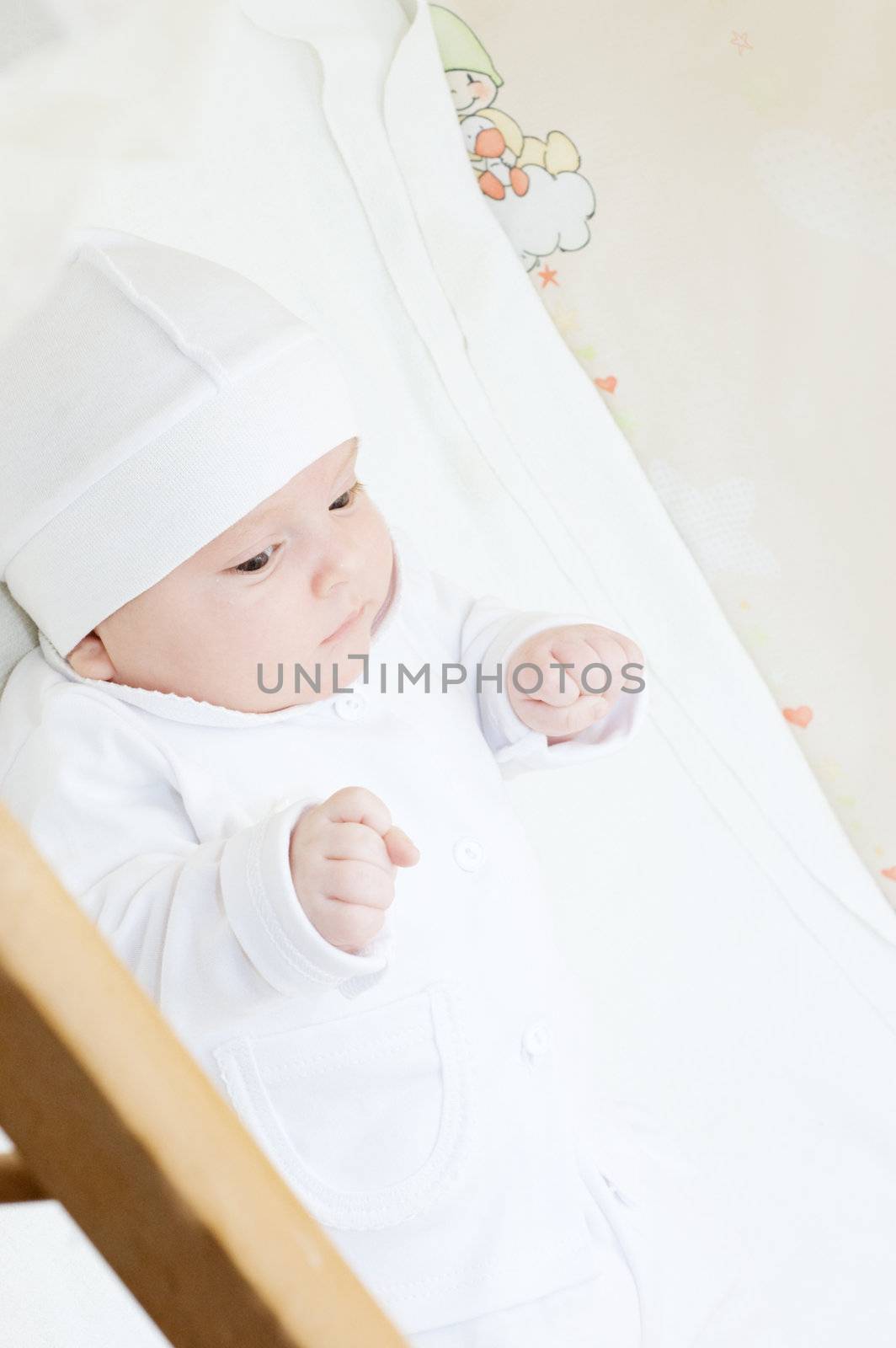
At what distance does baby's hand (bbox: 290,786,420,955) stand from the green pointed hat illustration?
28.7 inches

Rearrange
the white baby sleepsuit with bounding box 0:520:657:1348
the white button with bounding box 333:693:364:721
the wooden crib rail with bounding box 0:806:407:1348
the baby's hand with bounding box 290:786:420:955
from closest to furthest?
the wooden crib rail with bounding box 0:806:407:1348
the baby's hand with bounding box 290:786:420:955
the white baby sleepsuit with bounding box 0:520:657:1348
the white button with bounding box 333:693:364:721

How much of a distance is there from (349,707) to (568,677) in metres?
0.15

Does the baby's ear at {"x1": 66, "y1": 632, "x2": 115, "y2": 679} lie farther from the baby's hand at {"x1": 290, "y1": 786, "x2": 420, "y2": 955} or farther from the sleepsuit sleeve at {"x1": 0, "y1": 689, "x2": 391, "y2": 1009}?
the baby's hand at {"x1": 290, "y1": 786, "x2": 420, "y2": 955}

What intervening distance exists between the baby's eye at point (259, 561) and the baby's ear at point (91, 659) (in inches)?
3.9

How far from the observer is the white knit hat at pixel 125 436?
2.52 feet

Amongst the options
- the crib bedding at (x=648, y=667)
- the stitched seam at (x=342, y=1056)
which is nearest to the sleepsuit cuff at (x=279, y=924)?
the stitched seam at (x=342, y=1056)

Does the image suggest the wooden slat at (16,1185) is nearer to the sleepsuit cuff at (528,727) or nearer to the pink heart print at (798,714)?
the sleepsuit cuff at (528,727)

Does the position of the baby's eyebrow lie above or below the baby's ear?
above

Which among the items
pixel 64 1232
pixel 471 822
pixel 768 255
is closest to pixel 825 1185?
pixel 471 822

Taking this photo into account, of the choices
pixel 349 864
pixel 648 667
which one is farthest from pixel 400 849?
pixel 648 667

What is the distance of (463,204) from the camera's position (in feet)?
3.73

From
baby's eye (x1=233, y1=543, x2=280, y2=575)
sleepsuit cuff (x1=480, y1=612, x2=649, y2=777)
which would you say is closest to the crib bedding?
sleepsuit cuff (x1=480, y1=612, x2=649, y2=777)

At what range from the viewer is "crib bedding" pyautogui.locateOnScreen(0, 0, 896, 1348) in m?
1.09

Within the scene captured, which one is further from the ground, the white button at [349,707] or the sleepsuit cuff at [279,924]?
the white button at [349,707]
